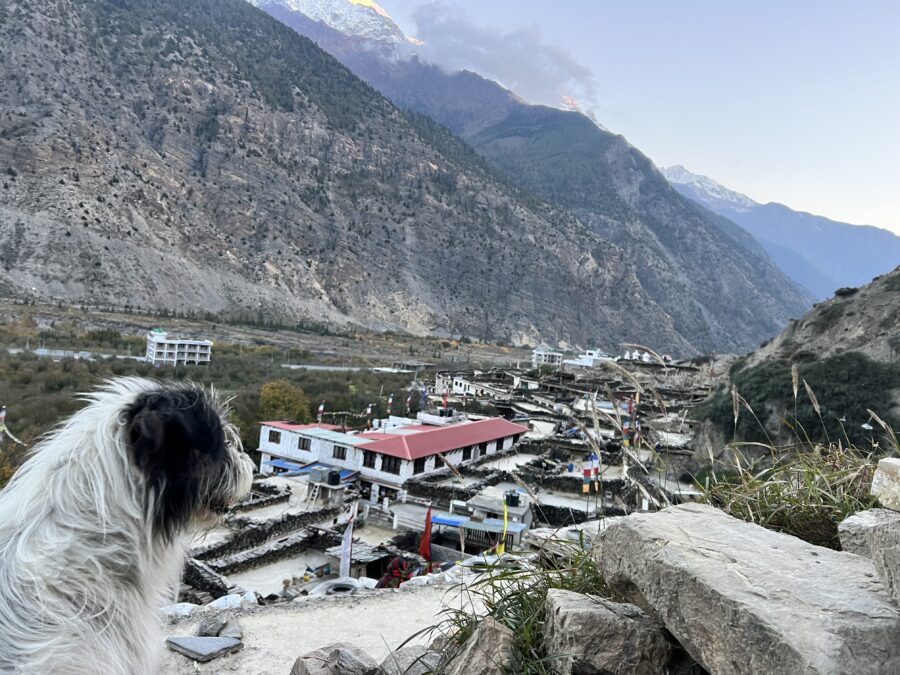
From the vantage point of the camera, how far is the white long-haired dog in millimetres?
1551

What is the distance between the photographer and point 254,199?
268 ft

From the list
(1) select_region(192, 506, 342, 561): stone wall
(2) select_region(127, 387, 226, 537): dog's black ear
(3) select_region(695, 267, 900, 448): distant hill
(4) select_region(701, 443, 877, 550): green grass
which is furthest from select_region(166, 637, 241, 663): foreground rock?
(3) select_region(695, 267, 900, 448): distant hill

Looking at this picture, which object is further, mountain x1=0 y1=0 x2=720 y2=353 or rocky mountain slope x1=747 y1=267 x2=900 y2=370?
mountain x1=0 y1=0 x2=720 y2=353

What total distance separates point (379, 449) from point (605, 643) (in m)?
17.7

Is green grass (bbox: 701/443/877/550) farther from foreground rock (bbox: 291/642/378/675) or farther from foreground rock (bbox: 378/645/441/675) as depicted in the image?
foreground rock (bbox: 291/642/378/675)

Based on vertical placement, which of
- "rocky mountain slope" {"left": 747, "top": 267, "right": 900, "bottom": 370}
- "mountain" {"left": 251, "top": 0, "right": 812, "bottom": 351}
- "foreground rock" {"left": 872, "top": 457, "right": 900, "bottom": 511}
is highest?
"mountain" {"left": 251, "top": 0, "right": 812, "bottom": 351}

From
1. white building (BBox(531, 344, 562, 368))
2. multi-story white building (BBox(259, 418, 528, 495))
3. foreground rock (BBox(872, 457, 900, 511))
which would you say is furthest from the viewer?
white building (BBox(531, 344, 562, 368))

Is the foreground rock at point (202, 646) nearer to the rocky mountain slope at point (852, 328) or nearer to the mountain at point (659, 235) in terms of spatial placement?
the rocky mountain slope at point (852, 328)

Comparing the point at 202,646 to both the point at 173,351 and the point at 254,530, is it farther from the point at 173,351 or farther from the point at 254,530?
the point at 173,351

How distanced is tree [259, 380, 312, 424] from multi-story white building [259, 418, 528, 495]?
3.67 m

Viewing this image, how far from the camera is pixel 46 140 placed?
208 ft

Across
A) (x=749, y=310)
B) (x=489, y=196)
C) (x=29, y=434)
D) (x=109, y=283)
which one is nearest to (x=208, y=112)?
(x=109, y=283)

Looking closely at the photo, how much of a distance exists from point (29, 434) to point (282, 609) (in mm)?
15252

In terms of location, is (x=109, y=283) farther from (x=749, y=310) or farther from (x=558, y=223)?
(x=749, y=310)
